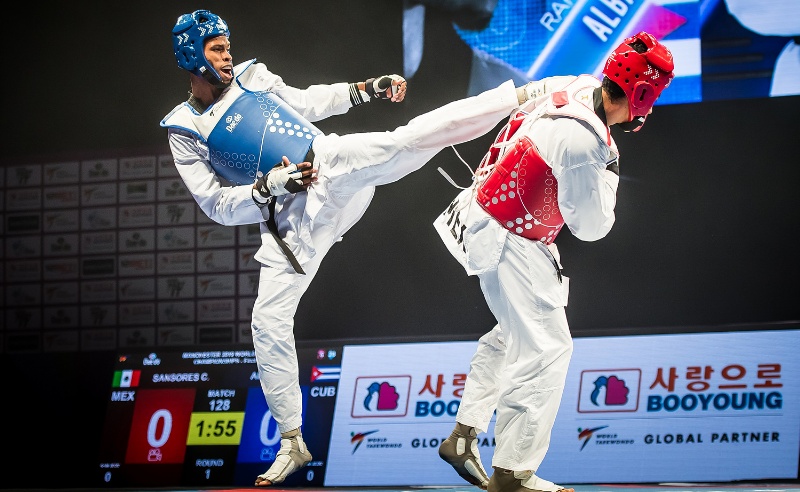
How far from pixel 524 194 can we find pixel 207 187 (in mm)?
1508

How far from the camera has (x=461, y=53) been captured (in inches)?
200

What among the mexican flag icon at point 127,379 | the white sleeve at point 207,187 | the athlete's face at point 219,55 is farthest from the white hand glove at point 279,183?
the mexican flag icon at point 127,379

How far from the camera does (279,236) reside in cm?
372

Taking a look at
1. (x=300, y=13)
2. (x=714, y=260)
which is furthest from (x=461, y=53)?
(x=714, y=260)

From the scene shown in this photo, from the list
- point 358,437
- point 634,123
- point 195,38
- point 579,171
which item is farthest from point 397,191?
point 579,171

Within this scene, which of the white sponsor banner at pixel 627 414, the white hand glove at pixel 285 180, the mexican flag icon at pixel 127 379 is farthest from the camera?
the mexican flag icon at pixel 127 379

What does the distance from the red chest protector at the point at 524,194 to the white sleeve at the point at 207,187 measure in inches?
45.4

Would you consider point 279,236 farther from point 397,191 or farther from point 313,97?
point 397,191

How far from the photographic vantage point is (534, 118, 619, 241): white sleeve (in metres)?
2.70

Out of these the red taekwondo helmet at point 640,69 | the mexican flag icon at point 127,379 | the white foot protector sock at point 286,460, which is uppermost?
the red taekwondo helmet at point 640,69

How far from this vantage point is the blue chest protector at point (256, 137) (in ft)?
11.9

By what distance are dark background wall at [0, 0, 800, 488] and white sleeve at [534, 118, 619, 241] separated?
1.89 m

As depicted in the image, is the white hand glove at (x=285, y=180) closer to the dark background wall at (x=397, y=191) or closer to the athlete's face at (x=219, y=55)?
the athlete's face at (x=219, y=55)

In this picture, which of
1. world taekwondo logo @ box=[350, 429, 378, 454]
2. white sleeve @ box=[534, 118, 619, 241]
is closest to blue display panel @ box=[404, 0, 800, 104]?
world taekwondo logo @ box=[350, 429, 378, 454]
